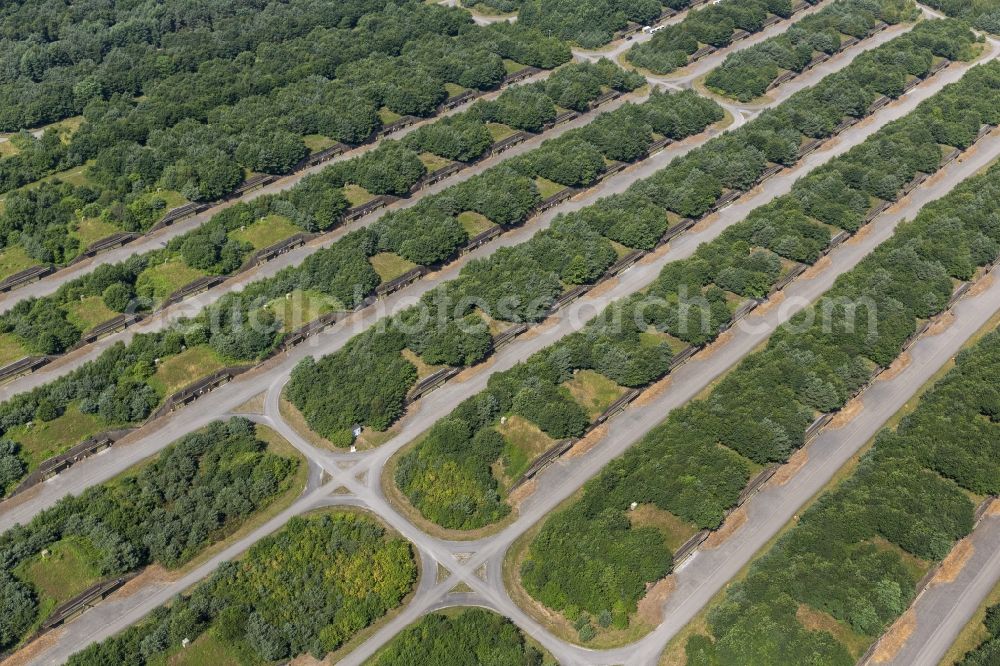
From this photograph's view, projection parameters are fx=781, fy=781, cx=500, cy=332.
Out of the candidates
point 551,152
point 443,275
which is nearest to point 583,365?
point 443,275

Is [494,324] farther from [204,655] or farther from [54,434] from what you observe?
[54,434]

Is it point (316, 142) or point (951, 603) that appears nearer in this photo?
point (951, 603)

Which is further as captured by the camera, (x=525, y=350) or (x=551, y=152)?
(x=551, y=152)

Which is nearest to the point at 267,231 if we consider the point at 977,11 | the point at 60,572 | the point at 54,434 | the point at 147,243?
the point at 147,243

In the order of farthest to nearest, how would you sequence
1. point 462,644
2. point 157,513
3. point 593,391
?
point 593,391
point 157,513
point 462,644

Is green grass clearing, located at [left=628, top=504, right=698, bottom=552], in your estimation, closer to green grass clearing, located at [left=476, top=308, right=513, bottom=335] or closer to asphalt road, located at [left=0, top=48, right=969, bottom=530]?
asphalt road, located at [left=0, top=48, right=969, bottom=530]

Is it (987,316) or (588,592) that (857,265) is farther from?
(588,592)

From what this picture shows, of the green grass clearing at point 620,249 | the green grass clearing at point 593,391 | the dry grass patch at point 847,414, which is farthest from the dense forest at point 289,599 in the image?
the green grass clearing at point 620,249

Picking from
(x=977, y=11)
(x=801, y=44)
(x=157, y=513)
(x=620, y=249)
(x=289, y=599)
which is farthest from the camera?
(x=977, y=11)
